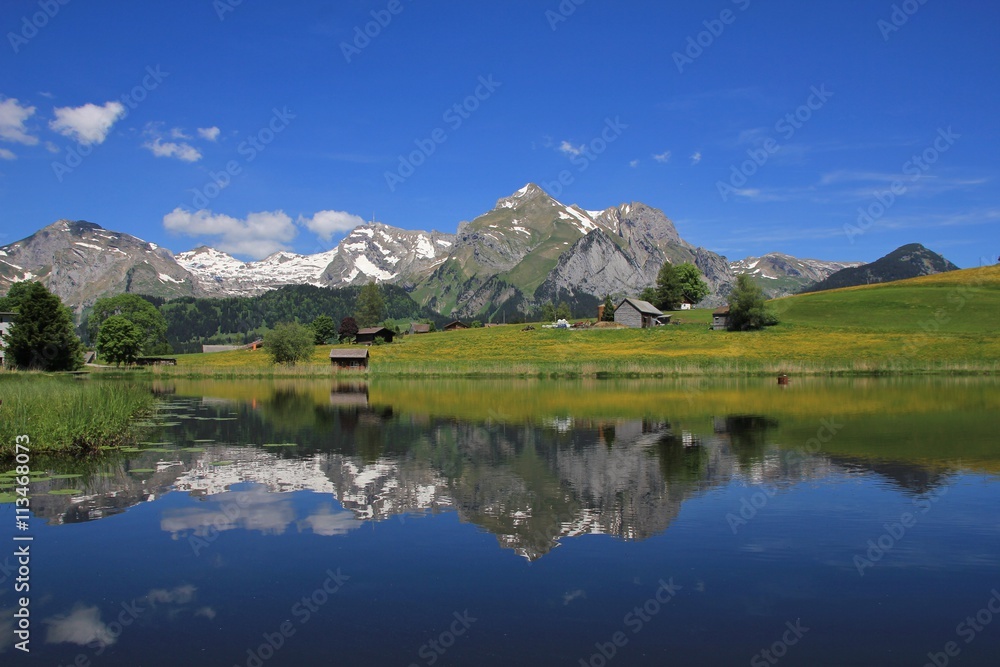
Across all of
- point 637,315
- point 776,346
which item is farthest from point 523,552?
point 637,315

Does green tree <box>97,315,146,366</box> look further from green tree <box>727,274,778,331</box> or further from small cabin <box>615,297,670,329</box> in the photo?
green tree <box>727,274,778,331</box>

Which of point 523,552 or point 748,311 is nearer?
point 523,552

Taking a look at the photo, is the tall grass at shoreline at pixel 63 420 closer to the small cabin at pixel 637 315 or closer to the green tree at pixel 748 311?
the green tree at pixel 748 311

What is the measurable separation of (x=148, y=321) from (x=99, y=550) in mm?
197565

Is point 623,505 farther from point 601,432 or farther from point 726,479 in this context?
point 601,432

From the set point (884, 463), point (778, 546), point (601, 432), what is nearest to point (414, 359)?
point (601, 432)

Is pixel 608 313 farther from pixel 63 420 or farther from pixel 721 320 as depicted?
pixel 63 420

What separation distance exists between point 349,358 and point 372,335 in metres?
40.2

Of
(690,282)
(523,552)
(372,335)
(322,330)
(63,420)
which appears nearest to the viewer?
(523,552)

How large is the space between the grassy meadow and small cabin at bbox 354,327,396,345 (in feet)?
37.7

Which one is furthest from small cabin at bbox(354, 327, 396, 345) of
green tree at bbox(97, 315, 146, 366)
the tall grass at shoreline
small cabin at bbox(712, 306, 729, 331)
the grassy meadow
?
the tall grass at shoreline

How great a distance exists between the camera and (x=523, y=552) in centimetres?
1488

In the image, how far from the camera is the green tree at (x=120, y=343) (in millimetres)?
118062

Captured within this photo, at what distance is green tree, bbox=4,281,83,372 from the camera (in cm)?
8656
